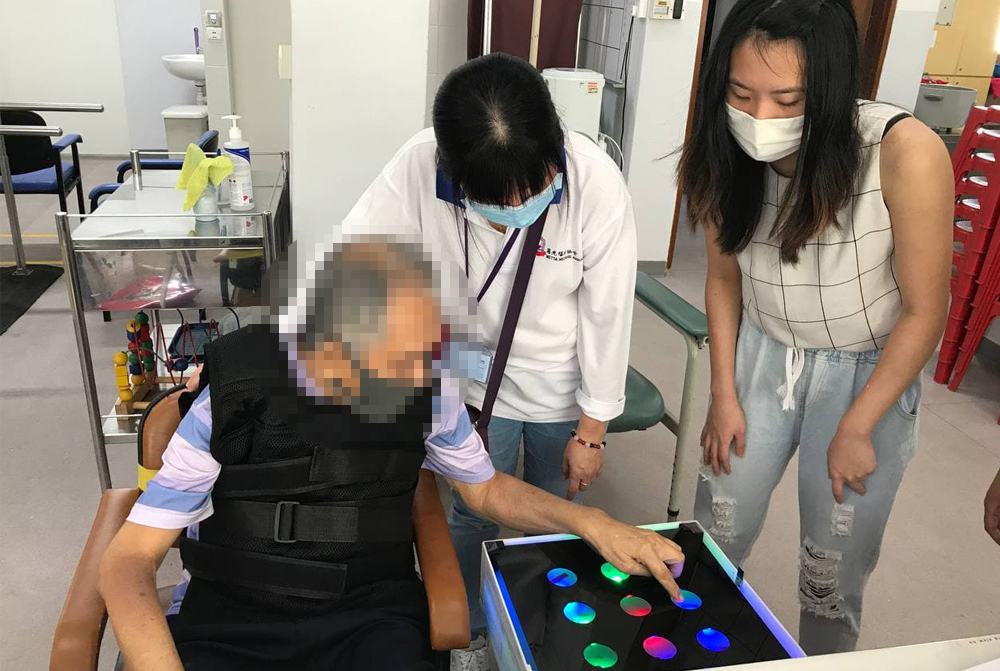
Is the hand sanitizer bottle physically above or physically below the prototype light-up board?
above

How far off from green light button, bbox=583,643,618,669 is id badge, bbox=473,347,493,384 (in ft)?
1.62

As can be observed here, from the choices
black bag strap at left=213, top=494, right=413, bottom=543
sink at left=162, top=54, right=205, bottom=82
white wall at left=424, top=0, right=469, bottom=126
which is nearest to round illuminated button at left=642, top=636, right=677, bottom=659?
black bag strap at left=213, top=494, right=413, bottom=543

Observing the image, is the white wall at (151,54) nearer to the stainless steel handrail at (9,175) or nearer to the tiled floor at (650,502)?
the stainless steel handrail at (9,175)

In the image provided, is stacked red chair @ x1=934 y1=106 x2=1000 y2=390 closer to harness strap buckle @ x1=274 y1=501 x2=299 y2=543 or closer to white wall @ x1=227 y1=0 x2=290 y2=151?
harness strap buckle @ x1=274 y1=501 x2=299 y2=543

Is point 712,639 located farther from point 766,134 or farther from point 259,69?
point 259,69

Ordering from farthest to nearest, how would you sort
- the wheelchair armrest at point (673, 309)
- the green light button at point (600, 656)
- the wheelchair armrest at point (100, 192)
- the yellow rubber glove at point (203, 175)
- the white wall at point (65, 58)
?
1. the white wall at point (65, 58)
2. the wheelchair armrest at point (100, 192)
3. the yellow rubber glove at point (203, 175)
4. the wheelchair armrest at point (673, 309)
5. the green light button at point (600, 656)

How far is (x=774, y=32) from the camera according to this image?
1001 mm

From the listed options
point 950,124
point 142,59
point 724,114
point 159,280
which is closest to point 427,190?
point 724,114

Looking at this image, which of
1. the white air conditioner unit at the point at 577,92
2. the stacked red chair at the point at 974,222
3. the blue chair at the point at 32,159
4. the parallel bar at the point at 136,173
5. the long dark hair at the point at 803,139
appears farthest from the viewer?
the white air conditioner unit at the point at 577,92

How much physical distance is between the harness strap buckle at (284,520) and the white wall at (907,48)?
4049 millimetres

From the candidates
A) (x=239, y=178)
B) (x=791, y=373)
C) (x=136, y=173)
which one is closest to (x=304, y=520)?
(x=791, y=373)

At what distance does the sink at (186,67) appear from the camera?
5113 mm

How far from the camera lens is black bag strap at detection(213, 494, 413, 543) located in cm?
103

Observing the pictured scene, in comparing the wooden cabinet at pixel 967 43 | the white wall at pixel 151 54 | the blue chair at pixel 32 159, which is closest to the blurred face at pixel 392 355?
the blue chair at pixel 32 159
